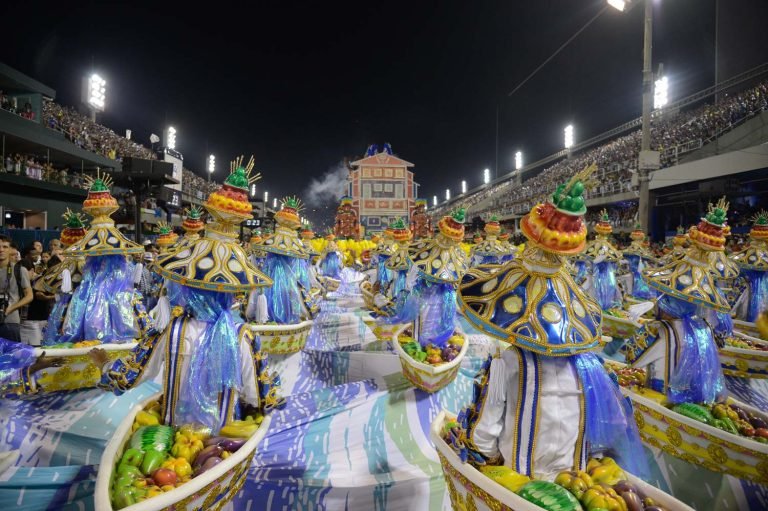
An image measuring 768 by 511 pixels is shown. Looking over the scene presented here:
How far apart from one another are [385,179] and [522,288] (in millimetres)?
31570

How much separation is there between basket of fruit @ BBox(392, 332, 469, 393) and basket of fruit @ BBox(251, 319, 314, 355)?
65.1 inches

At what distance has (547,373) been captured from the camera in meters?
2.16

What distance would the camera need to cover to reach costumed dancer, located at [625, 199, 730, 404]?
348 centimetres

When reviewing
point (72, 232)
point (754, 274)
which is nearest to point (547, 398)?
point (72, 232)

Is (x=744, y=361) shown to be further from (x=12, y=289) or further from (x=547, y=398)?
(x=12, y=289)

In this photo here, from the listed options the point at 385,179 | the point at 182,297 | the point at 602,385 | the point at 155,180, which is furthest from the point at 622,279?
the point at 385,179

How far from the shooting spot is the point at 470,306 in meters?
2.32

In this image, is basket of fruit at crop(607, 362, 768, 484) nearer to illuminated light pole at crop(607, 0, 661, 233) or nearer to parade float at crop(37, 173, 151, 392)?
parade float at crop(37, 173, 151, 392)

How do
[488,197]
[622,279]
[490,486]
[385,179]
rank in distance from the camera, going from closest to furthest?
[490,486] → [622,279] → [385,179] → [488,197]

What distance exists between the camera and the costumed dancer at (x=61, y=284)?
5.06m

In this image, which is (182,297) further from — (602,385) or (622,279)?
(622,279)

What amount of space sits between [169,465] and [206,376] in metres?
0.54

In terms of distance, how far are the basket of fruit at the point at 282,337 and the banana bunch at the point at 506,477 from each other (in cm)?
398

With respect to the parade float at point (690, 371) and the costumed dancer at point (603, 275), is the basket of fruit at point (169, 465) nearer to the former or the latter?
the parade float at point (690, 371)
